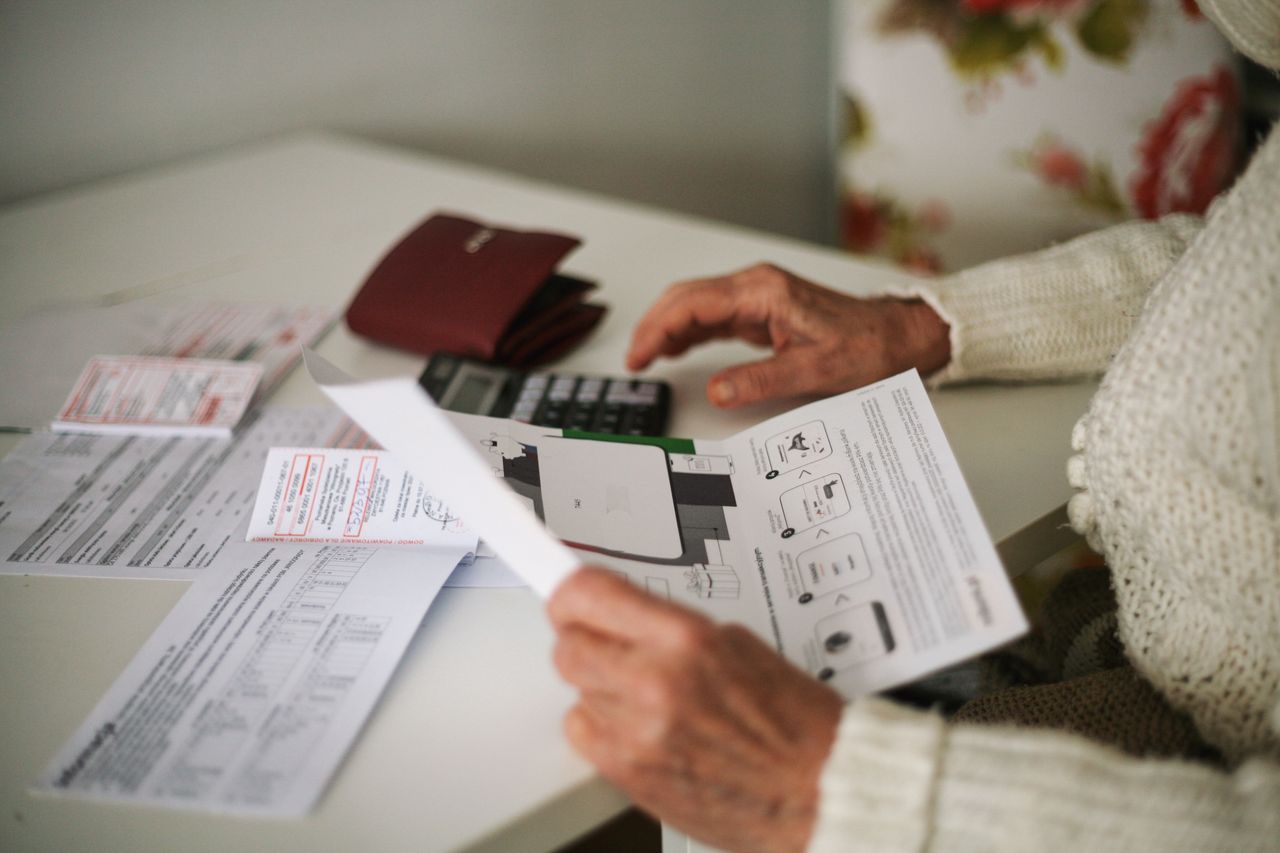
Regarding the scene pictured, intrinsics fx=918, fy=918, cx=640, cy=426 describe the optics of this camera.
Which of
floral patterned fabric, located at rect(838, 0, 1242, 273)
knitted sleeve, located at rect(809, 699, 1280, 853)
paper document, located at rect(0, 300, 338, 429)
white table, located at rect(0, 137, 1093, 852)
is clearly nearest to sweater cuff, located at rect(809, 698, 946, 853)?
knitted sleeve, located at rect(809, 699, 1280, 853)

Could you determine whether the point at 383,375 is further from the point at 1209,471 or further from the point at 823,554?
the point at 1209,471

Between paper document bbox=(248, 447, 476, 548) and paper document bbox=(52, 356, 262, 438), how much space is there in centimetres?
13

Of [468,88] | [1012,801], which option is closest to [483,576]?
[1012,801]

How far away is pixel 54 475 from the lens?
0.66 meters

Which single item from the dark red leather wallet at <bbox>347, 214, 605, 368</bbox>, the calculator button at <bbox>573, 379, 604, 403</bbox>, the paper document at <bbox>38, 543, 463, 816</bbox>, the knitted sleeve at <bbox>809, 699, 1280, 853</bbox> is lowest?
the knitted sleeve at <bbox>809, 699, 1280, 853</bbox>

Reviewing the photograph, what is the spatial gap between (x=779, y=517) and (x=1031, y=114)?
88cm

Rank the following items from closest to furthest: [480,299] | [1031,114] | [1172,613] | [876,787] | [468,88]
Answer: [876,787]
[1172,613]
[480,299]
[1031,114]
[468,88]

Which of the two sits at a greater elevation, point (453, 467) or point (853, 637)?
point (453, 467)

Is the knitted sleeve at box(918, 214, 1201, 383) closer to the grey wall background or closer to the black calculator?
the black calculator

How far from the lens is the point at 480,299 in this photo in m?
0.78

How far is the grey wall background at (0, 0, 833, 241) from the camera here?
1.08m

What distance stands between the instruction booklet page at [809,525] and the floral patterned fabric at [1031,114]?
28.9 inches

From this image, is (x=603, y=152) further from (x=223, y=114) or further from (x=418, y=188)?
(x=223, y=114)

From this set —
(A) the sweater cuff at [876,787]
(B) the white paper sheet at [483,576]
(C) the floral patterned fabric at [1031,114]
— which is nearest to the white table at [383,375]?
(B) the white paper sheet at [483,576]
